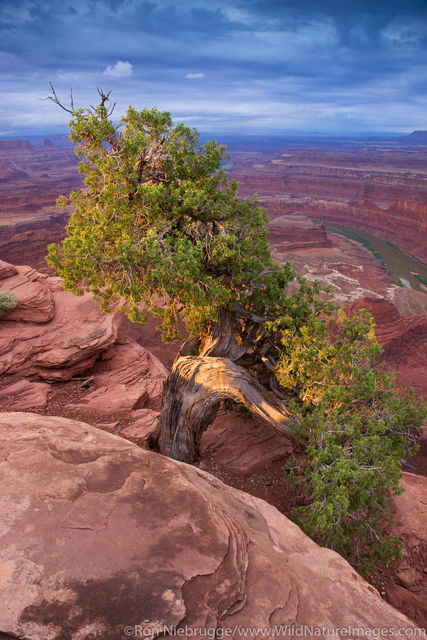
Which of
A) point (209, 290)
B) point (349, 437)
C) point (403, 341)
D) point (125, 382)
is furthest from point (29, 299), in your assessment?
point (403, 341)

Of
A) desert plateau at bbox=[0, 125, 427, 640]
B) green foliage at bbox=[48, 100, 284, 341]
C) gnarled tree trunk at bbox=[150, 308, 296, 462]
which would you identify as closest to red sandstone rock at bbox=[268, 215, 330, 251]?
desert plateau at bbox=[0, 125, 427, 640]

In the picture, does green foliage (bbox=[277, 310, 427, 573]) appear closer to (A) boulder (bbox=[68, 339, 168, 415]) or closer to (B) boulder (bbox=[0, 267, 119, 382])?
(A) boulder (bbox=[68, 339, 168, 415])

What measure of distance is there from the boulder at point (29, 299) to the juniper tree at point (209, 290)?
9.84 metres

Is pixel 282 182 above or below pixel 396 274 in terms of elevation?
above

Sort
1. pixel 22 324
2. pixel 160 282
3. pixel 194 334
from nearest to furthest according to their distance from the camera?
pixel 160 282, pixel 194 334, pixel 22 324

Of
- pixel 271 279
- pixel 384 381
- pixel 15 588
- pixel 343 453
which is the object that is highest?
pixel 271 279

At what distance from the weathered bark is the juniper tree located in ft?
0.11

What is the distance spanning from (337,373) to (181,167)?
7280 mm

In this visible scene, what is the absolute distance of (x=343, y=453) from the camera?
7559 mm

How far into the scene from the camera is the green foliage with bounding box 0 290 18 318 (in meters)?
16.4

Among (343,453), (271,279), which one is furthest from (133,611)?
(271,279)

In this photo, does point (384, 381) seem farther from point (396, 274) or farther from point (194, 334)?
point (396, 274)

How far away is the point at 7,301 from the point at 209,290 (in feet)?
40.5

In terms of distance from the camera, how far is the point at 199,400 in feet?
32.9
